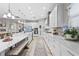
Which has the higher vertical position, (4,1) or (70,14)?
(4,1)

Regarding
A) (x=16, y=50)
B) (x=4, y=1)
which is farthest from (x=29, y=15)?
(x=16, y=50)

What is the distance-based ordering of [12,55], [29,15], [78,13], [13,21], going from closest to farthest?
[12,55] → [78,13] → [13,21] → [29,15]

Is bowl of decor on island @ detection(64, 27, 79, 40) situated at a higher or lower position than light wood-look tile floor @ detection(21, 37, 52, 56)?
higher

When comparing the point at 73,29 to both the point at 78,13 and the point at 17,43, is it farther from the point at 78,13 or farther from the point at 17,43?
the point at 17,43

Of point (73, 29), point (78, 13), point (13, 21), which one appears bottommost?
point (73, 29)

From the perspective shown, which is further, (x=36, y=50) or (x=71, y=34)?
(x=36, y=50)

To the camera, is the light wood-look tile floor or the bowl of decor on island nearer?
the bowl of decor on island

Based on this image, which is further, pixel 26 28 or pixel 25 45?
pixel 25 45

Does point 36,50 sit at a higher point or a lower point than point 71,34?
lower

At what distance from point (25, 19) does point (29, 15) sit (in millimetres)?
228

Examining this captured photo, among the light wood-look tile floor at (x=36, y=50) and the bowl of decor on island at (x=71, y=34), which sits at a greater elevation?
the bowl of decor on island at (x=71, y=34)

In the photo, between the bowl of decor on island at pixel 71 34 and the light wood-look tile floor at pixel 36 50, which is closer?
the bowl of decor on island at pixel 71 34

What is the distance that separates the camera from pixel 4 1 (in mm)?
2082

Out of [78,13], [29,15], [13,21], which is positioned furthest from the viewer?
[29,15]
